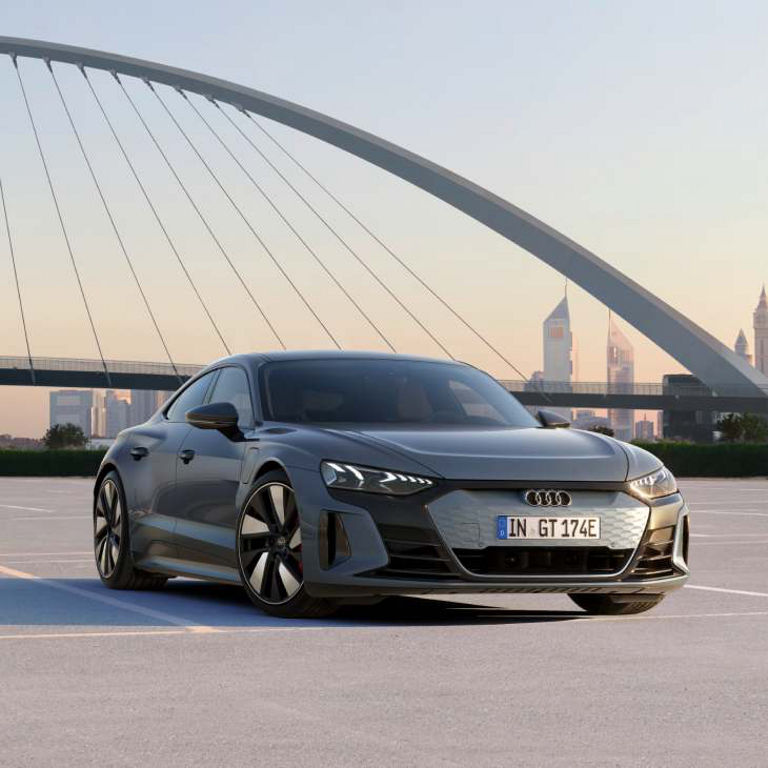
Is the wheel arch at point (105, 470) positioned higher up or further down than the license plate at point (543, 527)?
higher up

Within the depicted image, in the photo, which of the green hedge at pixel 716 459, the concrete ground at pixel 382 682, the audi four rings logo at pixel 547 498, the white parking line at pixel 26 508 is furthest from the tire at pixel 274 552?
the green hedge at pixel 716 459

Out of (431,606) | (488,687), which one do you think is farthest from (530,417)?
(488,687)

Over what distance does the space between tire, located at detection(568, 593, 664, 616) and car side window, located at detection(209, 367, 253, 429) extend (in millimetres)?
2122

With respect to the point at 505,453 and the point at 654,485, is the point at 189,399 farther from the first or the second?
the point at 654,485

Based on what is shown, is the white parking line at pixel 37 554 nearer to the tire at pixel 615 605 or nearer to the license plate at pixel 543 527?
the tire at pixel 615 605

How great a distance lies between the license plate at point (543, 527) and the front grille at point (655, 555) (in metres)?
0.36

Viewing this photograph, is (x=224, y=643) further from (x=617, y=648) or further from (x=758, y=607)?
(x=758, y=607)

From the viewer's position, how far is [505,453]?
8.68m

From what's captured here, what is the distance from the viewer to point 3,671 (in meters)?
6.80

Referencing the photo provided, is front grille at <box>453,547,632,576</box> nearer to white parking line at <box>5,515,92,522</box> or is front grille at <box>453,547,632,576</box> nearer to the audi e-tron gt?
the audi e-tron gt

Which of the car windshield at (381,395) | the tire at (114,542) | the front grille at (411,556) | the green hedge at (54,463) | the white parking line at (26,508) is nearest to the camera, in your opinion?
the front grille at (411,556)

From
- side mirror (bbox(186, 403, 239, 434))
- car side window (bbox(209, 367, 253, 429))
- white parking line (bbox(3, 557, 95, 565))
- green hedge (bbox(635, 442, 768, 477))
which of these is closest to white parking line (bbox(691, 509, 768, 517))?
white parking line (bbox(3, 557, 95, 565))

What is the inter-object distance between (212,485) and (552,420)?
78.8 inches

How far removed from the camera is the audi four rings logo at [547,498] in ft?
27.7
